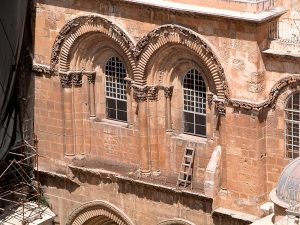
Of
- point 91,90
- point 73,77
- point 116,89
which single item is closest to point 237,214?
point 116,89

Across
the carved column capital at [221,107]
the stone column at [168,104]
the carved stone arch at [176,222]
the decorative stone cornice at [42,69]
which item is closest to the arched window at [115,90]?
the stone column at [168,104]

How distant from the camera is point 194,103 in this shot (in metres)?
45.2

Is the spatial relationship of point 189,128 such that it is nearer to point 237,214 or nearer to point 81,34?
point 237,214

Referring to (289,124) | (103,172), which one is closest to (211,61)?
(289,124)

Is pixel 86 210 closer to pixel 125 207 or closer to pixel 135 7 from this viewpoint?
pixel 125 207

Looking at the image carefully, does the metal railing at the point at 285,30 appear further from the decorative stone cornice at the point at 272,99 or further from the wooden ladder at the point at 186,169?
the wooden ladder at the point at 186,169

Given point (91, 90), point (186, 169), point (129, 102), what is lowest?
point (186, 169)

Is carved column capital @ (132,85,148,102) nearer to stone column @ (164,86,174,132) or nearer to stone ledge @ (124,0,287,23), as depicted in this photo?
stone column @ (164,86,174,132)

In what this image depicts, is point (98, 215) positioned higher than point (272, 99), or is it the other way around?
point (272, 99)

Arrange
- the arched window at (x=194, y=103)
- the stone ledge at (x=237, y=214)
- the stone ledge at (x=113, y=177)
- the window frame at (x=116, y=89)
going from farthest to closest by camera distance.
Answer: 1. the window frame at (x=116, y=89)
2. the stone ledge at (x=113, y=177)
3. the arched window at (x=194, y=103)
4. the stone ledge at (x=237, y=214)

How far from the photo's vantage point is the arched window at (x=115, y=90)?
46688 millimetres

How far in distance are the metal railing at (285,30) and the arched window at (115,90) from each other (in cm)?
566

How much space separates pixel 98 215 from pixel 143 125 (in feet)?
12.8

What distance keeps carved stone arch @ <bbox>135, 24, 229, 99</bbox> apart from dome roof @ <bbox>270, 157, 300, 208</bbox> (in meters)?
6.34
